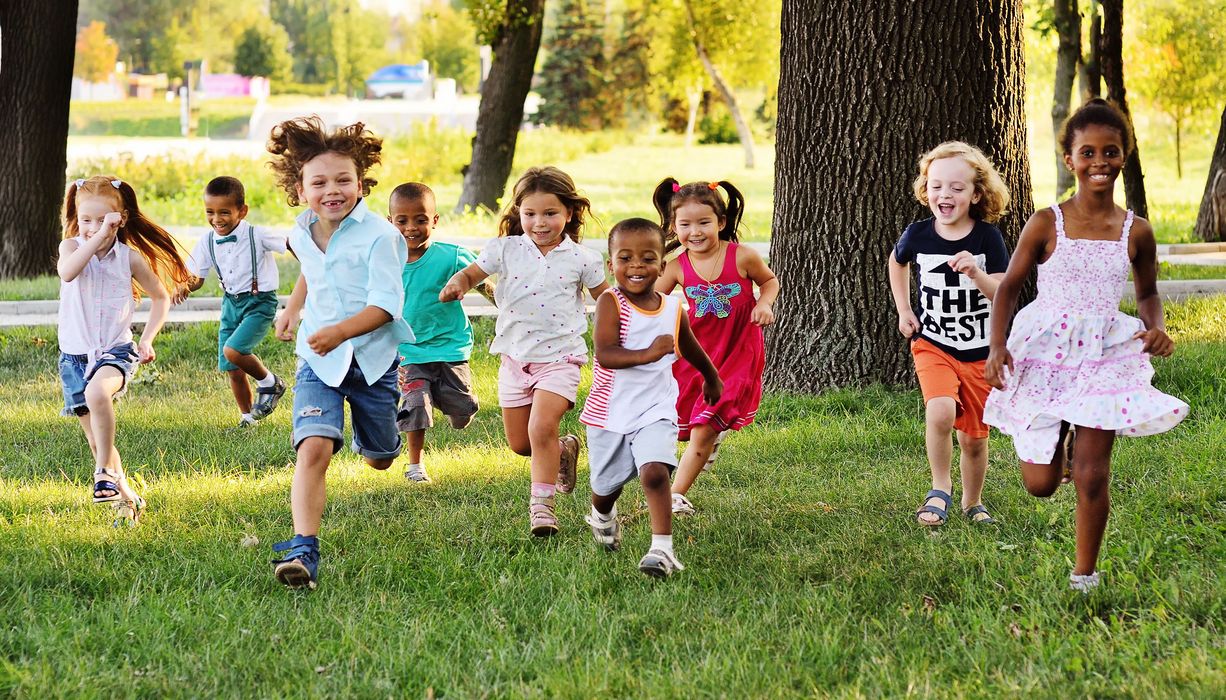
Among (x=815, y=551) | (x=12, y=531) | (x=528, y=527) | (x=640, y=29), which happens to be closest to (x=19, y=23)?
(x=12, y=531)

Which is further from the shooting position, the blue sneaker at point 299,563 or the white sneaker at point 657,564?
the white sneaker at point 657,564

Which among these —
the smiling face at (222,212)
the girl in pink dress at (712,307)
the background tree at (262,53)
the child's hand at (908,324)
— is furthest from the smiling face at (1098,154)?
the background tree at (262,53)

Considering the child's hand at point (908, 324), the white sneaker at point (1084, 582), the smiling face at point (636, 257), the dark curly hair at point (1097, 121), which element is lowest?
the white sneaker at point (1084, 582)

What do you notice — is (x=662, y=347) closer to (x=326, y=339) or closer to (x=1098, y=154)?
(x=326, y=339)

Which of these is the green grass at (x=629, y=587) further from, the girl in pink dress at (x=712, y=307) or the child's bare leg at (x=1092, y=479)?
the girl in pink dress at (x=712, y=307)

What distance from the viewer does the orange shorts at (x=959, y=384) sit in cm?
547

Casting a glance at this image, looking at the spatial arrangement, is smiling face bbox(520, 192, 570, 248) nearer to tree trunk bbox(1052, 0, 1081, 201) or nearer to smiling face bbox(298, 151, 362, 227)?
smiling face bbox(298, 151, 362, 227)

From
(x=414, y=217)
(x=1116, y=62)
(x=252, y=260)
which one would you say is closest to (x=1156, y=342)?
(x=414, y=217)

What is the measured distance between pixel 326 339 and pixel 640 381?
1.20 metres

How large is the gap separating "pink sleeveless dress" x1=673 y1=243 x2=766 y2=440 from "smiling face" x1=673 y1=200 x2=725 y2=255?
135 millimetres

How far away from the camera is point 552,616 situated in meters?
4.38

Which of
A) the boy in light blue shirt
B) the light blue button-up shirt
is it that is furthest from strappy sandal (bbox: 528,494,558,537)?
the light blue button-up shirt

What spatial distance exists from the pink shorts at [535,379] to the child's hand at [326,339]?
1187 millimetres

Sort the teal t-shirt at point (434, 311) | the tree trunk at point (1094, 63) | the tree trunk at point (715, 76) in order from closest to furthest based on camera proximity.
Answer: the teal t-shirt at point (434, 311) → the tree trunk at point (1094, 63) → the tree trunk at point (715, 76)
